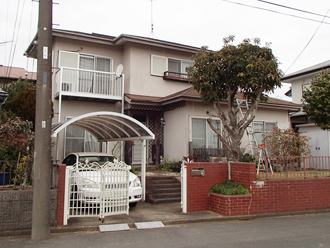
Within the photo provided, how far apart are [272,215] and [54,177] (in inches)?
229

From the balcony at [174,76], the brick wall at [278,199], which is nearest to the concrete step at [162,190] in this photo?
the brick wall at [278,199]

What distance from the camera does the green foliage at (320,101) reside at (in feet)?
36.4

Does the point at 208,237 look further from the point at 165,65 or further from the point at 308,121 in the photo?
the point at 308,121

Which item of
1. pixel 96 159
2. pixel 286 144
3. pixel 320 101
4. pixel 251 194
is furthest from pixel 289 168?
pixel 96 159

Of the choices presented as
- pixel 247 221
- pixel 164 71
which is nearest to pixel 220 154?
pixel 164 71

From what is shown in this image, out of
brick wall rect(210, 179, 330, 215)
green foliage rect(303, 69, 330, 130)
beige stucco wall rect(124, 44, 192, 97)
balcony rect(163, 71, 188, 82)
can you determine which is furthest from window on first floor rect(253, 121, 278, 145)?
brick wall rect(210, 179, 330, 215)

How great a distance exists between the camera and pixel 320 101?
11.2 m

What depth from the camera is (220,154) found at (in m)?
13.8

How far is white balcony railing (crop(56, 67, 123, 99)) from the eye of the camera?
1300 cm

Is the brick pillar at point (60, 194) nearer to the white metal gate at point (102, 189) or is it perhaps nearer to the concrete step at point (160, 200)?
the white metal gate at point (102, 189)

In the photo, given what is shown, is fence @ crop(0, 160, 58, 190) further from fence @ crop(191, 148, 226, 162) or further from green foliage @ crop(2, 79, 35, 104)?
green foliage @ crop(2, 79, 35, 104)

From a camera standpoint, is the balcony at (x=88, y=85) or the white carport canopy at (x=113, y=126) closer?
the white carport canopy at (x=113, y=126)

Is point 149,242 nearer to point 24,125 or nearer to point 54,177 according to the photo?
point 54,177

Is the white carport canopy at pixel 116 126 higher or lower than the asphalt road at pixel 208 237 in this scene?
higher
